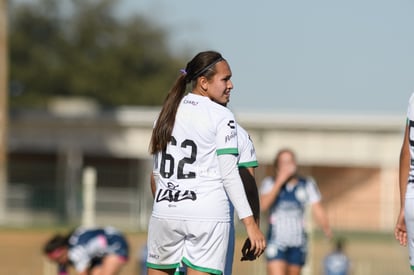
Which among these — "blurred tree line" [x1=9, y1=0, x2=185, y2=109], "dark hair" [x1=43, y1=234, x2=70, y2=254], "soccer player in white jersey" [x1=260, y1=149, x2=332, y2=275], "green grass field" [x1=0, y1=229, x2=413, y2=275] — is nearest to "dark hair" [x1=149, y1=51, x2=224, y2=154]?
"dark hair" [x1=43, y1=234, x2=70, y2=254]

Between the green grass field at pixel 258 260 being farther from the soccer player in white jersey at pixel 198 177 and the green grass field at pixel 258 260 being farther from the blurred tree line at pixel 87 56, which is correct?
the blurred tree line at pixel 87 56

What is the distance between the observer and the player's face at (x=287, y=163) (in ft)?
45.0

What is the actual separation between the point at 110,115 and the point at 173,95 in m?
42.4

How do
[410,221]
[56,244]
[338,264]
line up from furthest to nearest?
1. [338,264]
2. [56,244]
3. [410,221]

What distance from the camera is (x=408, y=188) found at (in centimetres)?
713

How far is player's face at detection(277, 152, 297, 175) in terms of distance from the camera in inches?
540

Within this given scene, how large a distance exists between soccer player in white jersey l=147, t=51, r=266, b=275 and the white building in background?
3363cm

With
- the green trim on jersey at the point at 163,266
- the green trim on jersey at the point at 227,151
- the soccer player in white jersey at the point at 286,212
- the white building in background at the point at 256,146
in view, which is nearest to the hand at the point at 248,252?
the green trim on jersey at the point at 163,266

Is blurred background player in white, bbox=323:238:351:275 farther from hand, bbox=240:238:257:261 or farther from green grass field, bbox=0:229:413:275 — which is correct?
hand, bbox=240:238:257:261

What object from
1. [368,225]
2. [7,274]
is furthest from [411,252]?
[368,225]

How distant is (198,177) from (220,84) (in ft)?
1.95

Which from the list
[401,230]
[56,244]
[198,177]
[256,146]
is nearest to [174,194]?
[198,177]

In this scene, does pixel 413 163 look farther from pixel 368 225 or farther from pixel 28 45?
pixel 28 45

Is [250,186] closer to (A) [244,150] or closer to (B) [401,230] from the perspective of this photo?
(A) [244,150]
